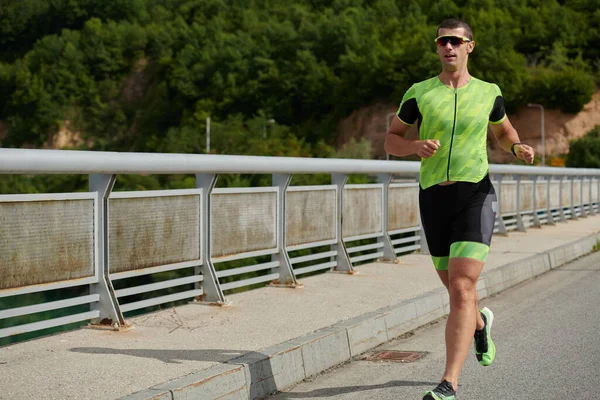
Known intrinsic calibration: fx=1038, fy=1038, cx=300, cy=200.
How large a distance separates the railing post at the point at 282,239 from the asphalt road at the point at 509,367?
5.36 ft

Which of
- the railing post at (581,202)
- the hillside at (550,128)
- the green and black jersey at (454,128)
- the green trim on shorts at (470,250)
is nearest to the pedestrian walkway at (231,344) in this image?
the green trim on shorts at (470,250)

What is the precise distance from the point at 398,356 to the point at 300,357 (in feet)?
3.51

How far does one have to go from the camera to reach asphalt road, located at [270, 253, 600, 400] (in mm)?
6008

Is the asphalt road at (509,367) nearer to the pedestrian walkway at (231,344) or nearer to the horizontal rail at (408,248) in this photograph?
the pedestrian walkway at (231,344)

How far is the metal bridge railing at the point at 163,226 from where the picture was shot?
6.55 meters

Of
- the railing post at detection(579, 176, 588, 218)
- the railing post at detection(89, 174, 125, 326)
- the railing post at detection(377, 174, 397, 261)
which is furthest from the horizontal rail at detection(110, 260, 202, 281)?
the railing post at detection(579, 176, 588, 218)

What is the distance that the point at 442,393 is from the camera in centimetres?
520

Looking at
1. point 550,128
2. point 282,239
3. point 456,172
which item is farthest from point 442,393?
point 550,128

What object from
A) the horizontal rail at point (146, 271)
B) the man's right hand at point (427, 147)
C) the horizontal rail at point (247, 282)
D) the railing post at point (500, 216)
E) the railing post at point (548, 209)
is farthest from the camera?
the railing post at point (548, 209)

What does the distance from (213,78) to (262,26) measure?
18.4 metres

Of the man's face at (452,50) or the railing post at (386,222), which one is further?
the railing post at (386,222)

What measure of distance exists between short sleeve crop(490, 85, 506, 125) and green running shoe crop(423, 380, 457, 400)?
61.7 inches

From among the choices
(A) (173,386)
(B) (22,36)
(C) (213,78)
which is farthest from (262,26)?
(A) (173,386)

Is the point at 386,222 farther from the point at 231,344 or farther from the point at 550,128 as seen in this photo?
the point at 550,128
